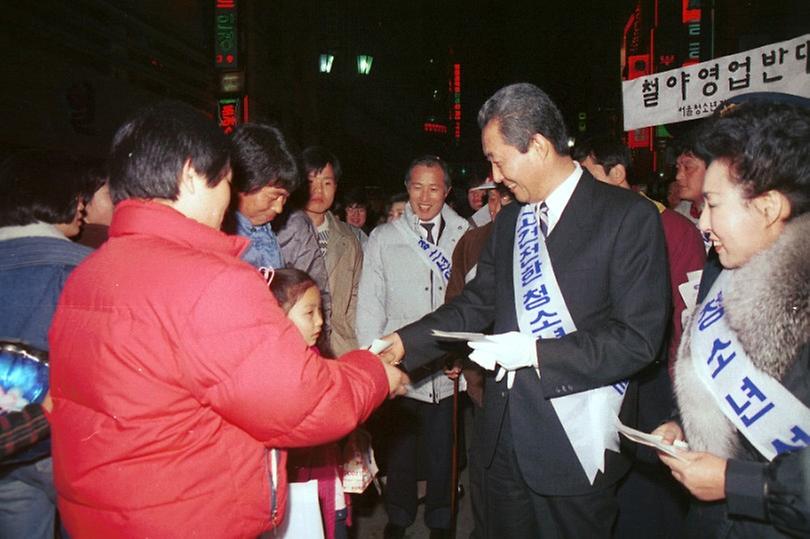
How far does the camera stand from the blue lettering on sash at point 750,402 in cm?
164

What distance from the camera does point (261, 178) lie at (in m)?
2.90

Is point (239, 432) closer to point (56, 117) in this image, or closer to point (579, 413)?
point (579, 413)

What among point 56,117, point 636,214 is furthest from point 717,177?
point 56,117

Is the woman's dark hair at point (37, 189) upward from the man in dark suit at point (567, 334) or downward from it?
upward

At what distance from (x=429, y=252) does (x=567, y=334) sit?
208 cm

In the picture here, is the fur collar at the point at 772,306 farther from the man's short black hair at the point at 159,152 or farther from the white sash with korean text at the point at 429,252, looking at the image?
the white sash with korean text at the point at 429,252

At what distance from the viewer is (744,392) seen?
5.60 ft

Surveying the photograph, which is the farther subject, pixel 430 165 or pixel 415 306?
pixel 430 165

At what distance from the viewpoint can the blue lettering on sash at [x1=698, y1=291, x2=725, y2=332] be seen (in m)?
1.91

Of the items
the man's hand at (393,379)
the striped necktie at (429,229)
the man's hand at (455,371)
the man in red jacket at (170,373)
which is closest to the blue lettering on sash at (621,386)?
the man's hand at (393,379)

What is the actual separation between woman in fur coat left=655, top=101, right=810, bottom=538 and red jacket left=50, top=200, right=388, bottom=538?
1209mm

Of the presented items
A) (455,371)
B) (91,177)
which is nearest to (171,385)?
(91,177)

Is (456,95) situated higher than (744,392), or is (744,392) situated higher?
(456,95)

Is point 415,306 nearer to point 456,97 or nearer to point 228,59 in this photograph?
point 228,59
